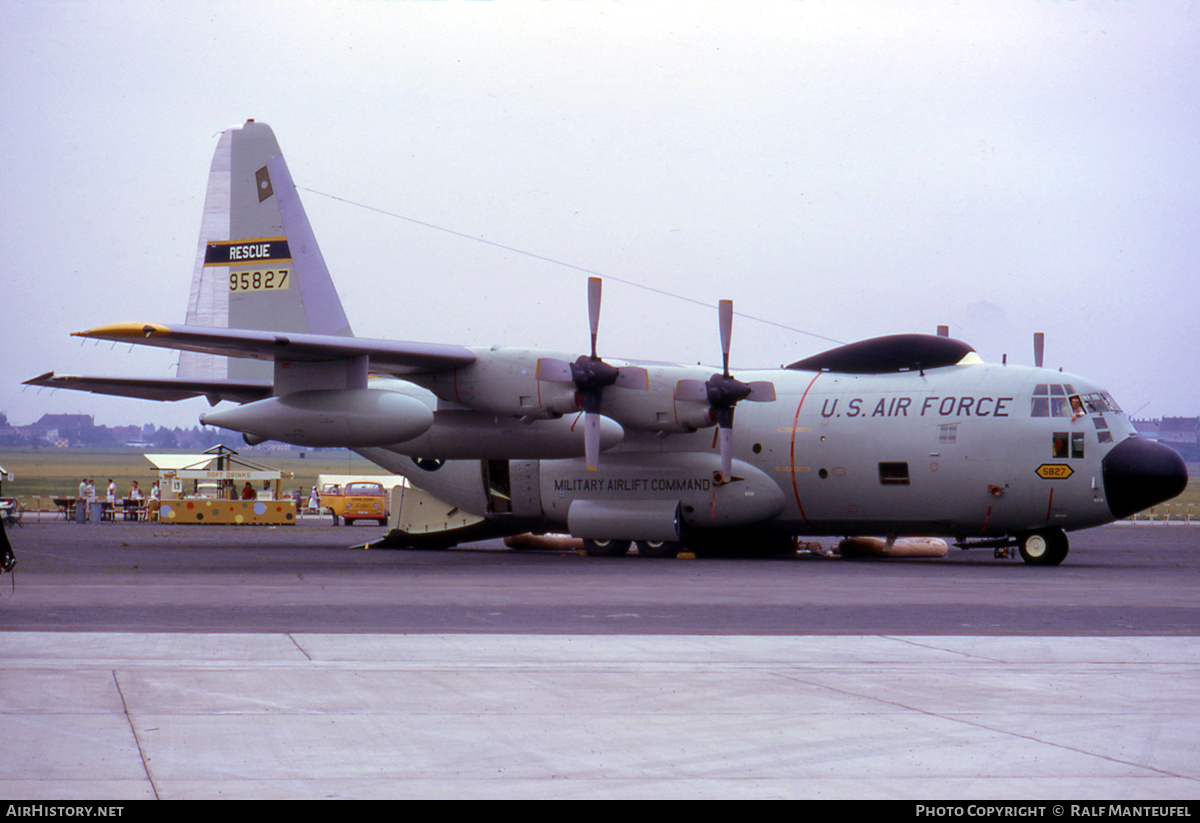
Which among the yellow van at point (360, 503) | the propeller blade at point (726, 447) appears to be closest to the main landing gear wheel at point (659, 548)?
the propeller blade at point (726, 447)

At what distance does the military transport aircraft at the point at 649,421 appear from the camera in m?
22.6

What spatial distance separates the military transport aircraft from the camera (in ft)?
74.2

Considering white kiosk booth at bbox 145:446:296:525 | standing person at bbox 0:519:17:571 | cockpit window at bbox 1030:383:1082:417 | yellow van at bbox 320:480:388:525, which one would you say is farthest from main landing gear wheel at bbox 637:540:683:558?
yellow van at bbox 320:480:388:525

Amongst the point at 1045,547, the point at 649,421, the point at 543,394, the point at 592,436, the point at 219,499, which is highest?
the point at 543,394

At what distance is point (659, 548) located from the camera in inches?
1070

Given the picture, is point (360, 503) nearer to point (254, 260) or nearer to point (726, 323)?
point (254, 260)

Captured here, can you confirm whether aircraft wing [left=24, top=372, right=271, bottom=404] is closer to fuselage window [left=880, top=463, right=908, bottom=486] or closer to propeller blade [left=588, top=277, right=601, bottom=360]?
propeller blade [left=588, top=277, right=601, bottom=360]

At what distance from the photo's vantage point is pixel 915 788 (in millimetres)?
5445

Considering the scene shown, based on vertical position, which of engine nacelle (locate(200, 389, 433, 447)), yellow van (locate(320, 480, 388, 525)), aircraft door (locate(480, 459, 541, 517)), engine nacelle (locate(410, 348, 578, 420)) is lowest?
yellow van (locate(320, 480, 388, 525))

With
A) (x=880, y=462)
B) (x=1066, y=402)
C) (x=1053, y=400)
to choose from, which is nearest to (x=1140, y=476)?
(x=1066, y=402)

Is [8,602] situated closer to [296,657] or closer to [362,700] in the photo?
[296,657]

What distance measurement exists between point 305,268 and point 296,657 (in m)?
18.8

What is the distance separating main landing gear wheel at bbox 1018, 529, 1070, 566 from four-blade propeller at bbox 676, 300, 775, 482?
5.77 m

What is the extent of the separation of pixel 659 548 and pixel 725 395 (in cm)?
459
